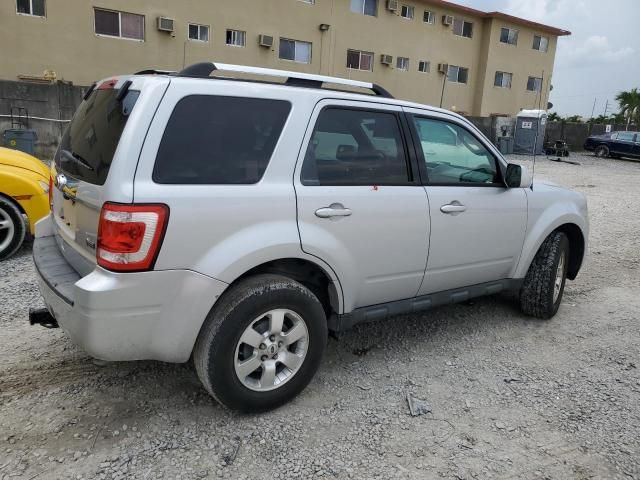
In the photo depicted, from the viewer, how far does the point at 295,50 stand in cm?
2286

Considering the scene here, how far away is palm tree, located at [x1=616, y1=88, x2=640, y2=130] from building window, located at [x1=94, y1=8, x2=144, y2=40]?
36.8 m

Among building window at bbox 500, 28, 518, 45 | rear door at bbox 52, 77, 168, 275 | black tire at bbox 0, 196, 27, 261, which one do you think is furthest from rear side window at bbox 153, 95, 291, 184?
building window at bbox 500, 28, 518, 45

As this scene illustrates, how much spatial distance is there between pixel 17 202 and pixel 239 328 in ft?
12.7

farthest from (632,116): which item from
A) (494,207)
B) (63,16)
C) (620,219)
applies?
(494,207)

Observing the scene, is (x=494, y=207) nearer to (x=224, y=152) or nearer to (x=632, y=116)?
(x=224, y=152)

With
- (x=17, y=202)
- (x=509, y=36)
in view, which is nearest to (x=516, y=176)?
(x=17, y=202)

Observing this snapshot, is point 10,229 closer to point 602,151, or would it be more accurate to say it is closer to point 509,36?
point 602,151

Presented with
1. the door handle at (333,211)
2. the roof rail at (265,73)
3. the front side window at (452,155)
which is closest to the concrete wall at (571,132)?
the front side window at (452,155)

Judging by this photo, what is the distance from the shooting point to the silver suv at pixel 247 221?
246 centimetres

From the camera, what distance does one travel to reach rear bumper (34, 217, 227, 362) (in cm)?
242

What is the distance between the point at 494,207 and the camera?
12.7 feet

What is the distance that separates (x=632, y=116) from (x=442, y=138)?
44341 mm

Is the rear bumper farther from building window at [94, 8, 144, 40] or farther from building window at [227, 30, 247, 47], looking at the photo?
building window at [227, 30, 247, 47]

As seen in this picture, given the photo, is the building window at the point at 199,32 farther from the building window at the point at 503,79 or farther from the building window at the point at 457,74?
the building window at the point at 503,79
